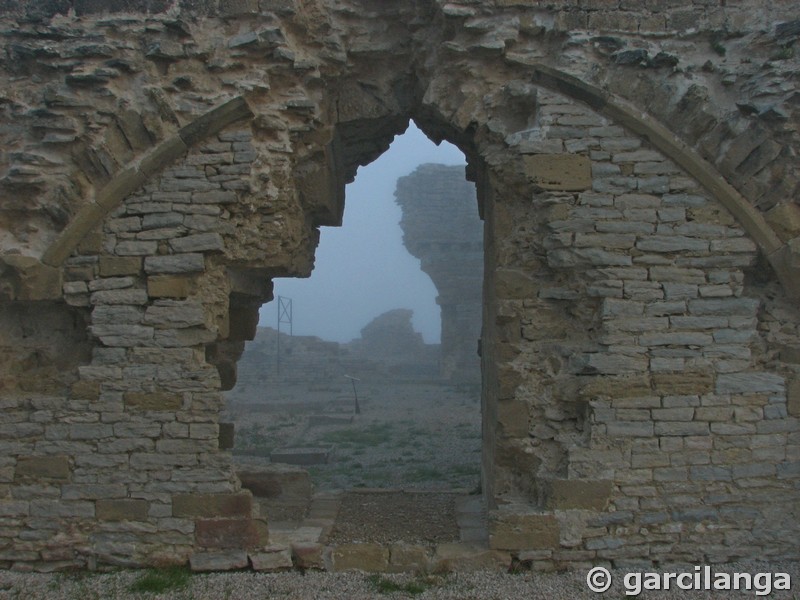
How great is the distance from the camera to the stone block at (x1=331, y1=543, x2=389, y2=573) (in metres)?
5.02

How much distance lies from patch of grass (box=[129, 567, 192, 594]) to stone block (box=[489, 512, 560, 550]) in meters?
2.28

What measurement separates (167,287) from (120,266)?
1.33 ft

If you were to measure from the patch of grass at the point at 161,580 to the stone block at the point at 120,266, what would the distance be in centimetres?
225

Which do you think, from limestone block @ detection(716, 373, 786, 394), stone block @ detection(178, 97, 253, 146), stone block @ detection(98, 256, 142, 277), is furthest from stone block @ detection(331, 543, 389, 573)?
stone block @ detection(178, 97, 253, 146)

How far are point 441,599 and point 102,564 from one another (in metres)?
2.56

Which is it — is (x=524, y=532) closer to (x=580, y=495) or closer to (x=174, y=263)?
(x=580, y=495)

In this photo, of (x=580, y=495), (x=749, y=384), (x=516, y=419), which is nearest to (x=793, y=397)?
(x=749, y=384)

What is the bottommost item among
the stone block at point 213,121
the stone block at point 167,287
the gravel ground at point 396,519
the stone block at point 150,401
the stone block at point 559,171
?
the gravel ground at point 396,519

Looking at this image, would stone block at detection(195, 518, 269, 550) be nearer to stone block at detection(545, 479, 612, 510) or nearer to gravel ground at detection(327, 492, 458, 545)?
gravel ground at detection(327, 492, 458, 545)

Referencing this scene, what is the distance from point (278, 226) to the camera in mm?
5531

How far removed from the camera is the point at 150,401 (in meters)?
5.01

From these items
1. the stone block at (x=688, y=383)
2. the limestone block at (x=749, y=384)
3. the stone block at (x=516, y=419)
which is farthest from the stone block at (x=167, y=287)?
the limestone block at (x=749, y=384)

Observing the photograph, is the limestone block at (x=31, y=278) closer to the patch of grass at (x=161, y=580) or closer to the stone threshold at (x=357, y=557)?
the patch of grass at (x=161, y=580)

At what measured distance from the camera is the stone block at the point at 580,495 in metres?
4.88
